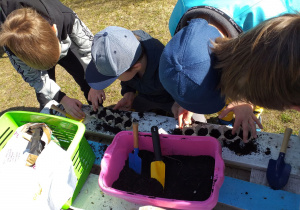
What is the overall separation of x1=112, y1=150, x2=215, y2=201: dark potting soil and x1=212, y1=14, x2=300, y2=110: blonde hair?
337mm

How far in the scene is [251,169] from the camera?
990 mm

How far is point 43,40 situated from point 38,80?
392mm

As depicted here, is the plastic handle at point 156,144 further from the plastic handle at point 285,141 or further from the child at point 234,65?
the plastic handle at point 285,141

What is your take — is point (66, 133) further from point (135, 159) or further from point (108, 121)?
point (135, 159)

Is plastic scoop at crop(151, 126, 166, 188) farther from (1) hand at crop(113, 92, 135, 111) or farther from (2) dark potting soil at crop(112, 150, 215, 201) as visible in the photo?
(1) hand at crop(113, 92, 135, 111)

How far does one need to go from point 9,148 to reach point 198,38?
0.87 meters

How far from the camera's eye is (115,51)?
3.39 feet

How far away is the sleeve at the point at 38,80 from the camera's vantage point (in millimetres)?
1305

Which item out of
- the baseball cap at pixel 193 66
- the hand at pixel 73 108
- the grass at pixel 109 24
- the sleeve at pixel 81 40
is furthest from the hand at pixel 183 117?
the grass at pixel 109 24

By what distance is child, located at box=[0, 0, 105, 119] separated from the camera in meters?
1.04

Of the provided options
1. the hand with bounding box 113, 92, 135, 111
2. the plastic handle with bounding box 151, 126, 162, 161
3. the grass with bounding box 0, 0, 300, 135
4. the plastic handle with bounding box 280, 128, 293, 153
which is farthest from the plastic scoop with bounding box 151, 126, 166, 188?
the grass with bounding box 0, 0, 300, 135

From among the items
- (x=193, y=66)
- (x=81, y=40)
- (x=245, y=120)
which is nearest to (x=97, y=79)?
(x=81, y=40)

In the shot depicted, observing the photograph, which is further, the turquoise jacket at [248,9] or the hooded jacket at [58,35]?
the hooded jacket at [58,35]

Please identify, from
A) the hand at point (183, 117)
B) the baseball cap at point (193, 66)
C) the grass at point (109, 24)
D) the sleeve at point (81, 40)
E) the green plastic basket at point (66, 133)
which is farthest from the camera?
the grass at point (109, 24)
